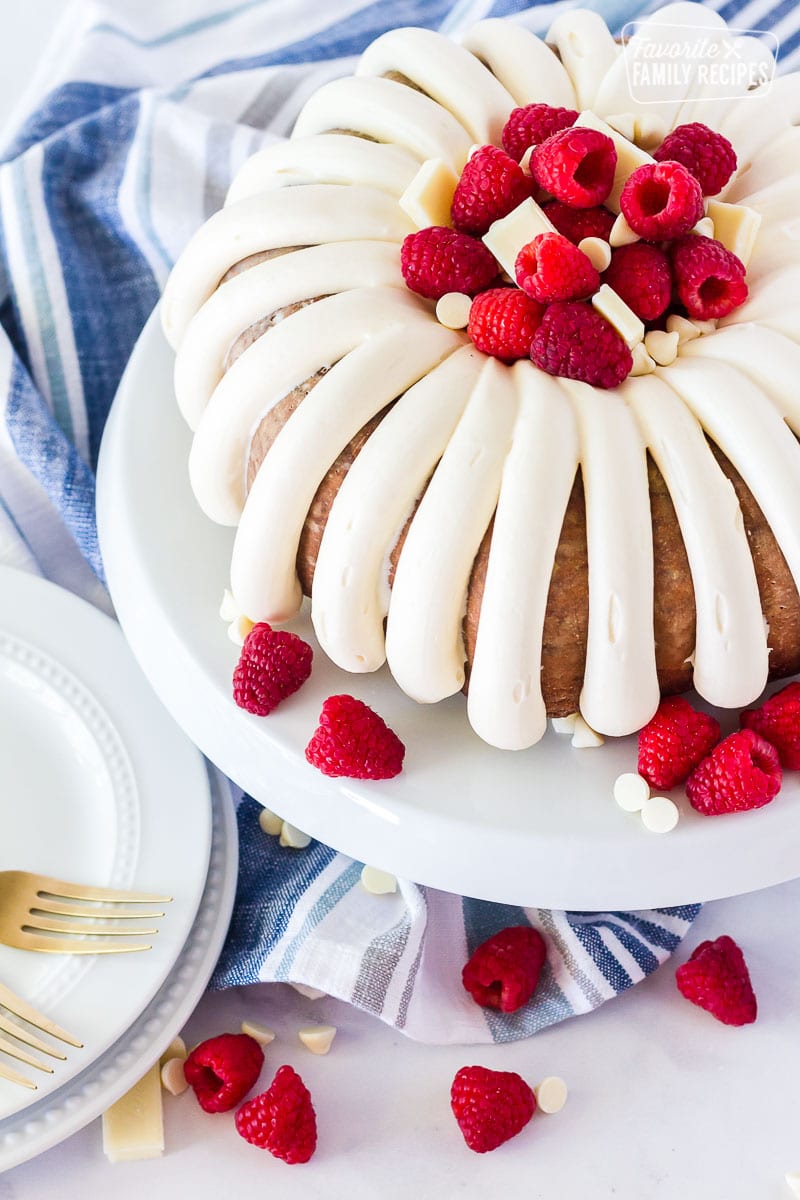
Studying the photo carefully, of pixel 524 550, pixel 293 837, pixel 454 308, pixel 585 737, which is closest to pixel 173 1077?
pixel 293 837

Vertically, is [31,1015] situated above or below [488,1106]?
above

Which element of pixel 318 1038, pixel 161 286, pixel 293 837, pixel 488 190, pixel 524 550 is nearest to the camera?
pixel 524 550

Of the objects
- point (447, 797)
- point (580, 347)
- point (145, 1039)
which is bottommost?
point (145, 1039)

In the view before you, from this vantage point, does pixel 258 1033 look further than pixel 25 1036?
Yes

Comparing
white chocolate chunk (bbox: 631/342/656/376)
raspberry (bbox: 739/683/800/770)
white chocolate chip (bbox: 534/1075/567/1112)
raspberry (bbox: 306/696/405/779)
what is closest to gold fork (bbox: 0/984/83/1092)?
raspberry (bbox: 306/696/405/779)

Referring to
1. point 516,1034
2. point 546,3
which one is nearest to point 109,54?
point 546,3

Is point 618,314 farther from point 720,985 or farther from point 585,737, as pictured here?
point 720,985

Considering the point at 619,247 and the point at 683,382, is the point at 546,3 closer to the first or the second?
the point at 619,247
